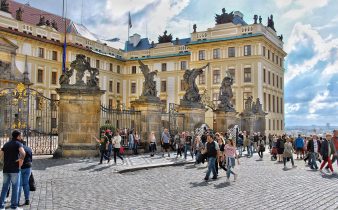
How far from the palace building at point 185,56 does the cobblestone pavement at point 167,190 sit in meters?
31.2

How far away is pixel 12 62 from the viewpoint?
38.6 m

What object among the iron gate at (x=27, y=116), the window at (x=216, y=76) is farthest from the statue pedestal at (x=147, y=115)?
the window at (x=216, y=76)

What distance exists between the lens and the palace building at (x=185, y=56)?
4592 cm

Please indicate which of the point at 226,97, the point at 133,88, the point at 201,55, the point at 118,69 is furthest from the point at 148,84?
the point at 118,69

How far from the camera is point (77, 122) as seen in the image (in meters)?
15.5

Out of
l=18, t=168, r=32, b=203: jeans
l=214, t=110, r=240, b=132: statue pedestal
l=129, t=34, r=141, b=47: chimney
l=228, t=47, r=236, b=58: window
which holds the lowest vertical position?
l=18, t=168, r=32, b=203: jeans

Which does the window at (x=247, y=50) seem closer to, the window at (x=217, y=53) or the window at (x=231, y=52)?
the window at (x=231, y=52)

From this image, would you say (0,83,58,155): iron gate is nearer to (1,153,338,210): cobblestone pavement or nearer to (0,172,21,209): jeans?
(1,153,338,210): cobblestone pavement

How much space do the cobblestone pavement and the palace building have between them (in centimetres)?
3119

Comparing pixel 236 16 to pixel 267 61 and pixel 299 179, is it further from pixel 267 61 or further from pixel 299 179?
pixel 299 179

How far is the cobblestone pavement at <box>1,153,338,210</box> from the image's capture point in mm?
7539

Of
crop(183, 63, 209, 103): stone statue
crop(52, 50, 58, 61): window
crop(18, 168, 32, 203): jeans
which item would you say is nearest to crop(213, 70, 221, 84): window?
crop(52, 50, 58, 61): window

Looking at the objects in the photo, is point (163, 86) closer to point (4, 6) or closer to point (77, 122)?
point (4, 6)

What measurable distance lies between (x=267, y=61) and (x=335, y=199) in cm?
4284
